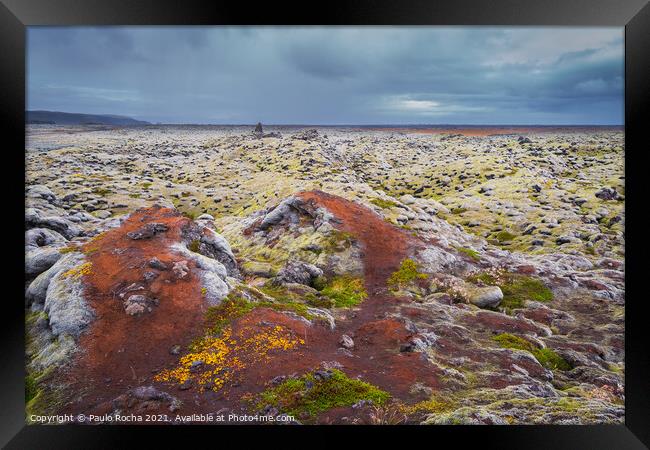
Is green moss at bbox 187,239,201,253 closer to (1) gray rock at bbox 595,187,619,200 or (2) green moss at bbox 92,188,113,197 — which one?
(2) green moss at bbox 92,188,113,197

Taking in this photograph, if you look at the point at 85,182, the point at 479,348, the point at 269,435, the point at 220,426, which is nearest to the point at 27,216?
the point at 85,182

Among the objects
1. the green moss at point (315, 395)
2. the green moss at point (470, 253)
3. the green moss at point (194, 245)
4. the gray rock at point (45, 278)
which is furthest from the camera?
the green moss at point (470, 253)

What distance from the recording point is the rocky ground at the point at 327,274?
11.2 meters

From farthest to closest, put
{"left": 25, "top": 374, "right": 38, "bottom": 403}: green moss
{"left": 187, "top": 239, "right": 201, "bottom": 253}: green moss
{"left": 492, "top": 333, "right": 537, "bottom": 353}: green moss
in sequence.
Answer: {"left": 187, "top": 239, "right": 201, "bottom": 253}: green moss
{"left": 492, "top": 333, "right": 537, "bottom": 353}: green moss
{"left": 25, "top": 374, "right": 38, "bottom": 403}: green moss

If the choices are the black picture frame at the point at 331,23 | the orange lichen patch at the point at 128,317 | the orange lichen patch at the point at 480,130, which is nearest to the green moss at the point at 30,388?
the black picture frame at the point at 331,23

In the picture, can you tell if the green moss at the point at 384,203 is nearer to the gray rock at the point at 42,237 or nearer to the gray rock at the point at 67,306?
the gray rock at the point at 67,306

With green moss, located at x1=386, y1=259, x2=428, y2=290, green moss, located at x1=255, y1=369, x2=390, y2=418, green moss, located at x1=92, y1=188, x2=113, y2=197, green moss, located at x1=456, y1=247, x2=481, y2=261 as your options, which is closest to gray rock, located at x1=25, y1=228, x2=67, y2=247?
green moss, located at x1=92, y1=188, x2=113, y2=197

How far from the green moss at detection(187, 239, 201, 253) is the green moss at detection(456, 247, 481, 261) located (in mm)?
10738

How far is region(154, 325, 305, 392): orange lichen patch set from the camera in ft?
37.0

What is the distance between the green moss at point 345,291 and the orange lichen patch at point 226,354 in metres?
2.52
